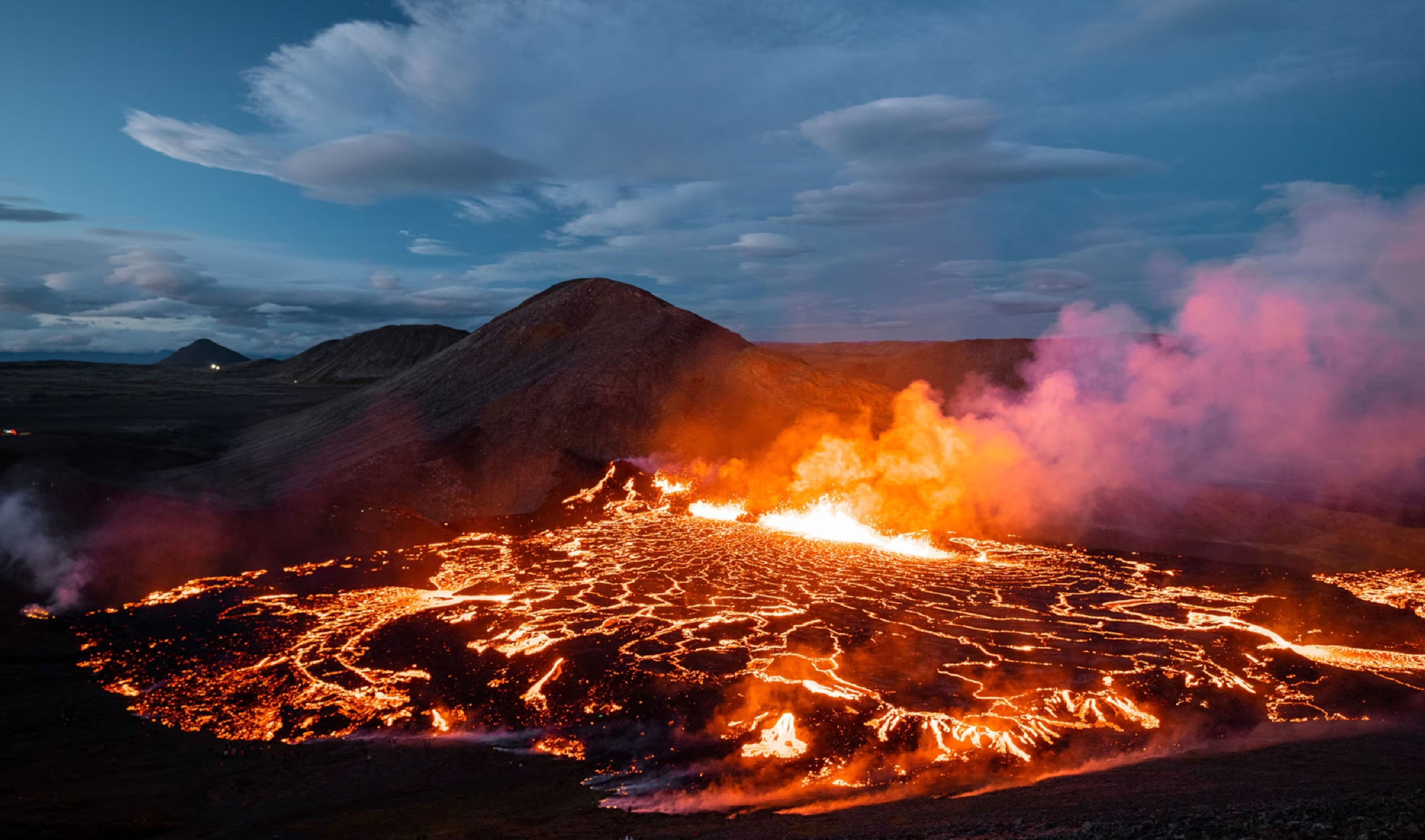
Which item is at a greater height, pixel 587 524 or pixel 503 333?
pixel 503 333

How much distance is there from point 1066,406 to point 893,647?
2640 cm

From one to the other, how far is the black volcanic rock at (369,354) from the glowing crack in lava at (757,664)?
395 ft

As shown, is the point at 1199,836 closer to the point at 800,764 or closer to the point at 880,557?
the point at 800,764

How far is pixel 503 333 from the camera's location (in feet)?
176

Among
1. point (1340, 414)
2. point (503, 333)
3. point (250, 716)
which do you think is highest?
point (503, 333)

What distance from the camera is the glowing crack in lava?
14.6 metres

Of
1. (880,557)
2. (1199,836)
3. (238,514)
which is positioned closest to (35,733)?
(238,514)

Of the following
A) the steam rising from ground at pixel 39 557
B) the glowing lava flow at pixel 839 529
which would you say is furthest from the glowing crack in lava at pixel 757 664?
the steam rising from ground at pixel 39 557

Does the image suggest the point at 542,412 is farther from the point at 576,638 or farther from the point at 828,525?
the point at 576,638

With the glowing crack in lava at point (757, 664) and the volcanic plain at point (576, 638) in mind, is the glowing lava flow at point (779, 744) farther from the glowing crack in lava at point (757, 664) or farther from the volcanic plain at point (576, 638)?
the volcanic plain at point (576, 638)

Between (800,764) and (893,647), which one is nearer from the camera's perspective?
(800,764)

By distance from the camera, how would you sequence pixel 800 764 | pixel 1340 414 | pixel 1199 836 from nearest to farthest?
1. pixel 1199 836
2. pixel 800 764
3. pixel 1340 414

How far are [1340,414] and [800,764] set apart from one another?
47.9 meters

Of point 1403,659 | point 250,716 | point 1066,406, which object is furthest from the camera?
point 1066,406
